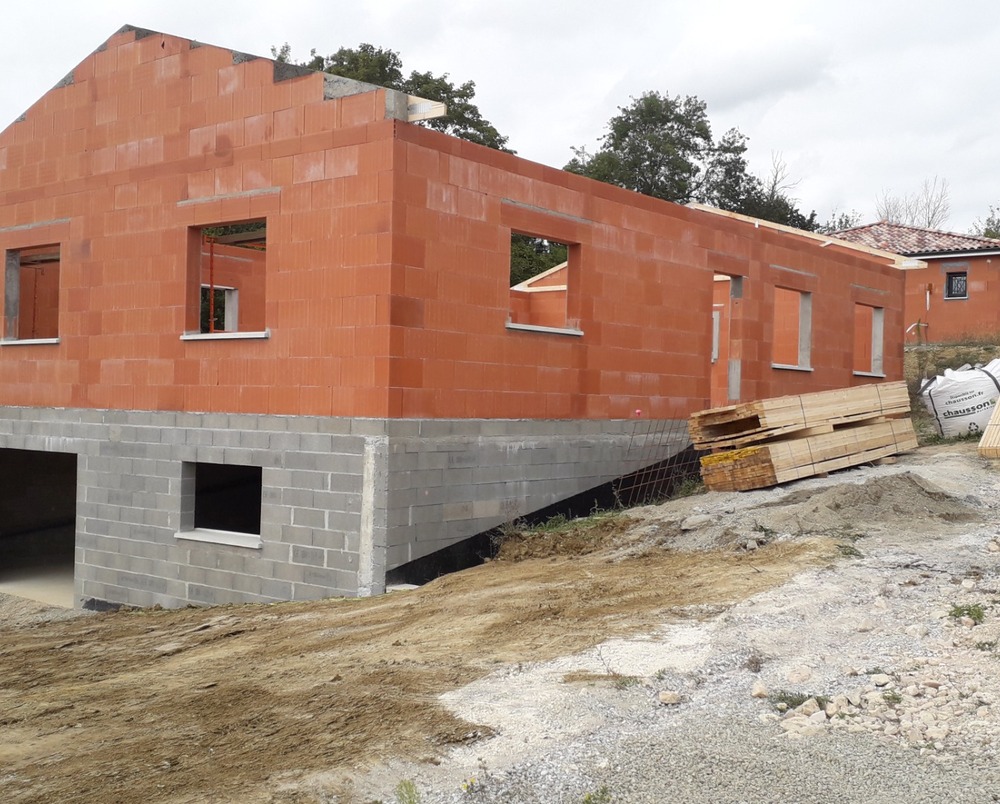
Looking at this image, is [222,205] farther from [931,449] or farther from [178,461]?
[931,449]

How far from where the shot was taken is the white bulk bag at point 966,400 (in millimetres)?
16672

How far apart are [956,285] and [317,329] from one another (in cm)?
2308

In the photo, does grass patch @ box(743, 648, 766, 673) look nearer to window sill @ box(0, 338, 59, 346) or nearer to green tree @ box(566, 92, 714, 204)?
window sill @ box(0, 338, 59, 346)

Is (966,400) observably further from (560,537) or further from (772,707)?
(772,707)

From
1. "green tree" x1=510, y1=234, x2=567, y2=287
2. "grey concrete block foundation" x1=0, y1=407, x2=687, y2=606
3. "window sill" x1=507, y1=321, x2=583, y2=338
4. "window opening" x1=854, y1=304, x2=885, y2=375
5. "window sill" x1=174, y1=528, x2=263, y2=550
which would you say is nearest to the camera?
"grey concrete block foundation" x1=0, y1=407, x2=687, y2=606

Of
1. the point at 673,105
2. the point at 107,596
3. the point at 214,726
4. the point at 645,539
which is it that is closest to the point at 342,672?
the point at 214,726

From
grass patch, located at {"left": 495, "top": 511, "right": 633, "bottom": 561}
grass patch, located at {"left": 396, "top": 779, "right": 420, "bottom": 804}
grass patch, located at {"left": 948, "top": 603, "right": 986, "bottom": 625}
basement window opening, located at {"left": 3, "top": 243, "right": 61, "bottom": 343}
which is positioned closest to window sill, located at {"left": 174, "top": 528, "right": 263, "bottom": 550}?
grass patch, located at {"left": 495, "top": 511, "right": 633, "bottom": 561}

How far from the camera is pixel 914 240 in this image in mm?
30047

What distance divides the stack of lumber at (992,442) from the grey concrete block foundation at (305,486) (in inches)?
171

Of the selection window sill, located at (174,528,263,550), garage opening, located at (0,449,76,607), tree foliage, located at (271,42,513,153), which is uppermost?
tree foliage, located at (271,42,513,153)

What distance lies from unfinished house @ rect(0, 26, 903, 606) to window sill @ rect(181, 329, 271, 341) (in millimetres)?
35

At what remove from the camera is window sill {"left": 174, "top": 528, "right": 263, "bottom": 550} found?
37.0 feet

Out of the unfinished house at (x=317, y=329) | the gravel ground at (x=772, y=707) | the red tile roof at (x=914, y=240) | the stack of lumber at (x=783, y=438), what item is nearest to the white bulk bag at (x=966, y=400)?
the unfinished house at (x=317, y=329)

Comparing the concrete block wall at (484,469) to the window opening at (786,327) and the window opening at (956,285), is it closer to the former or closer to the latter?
the window opening at (786,327)
